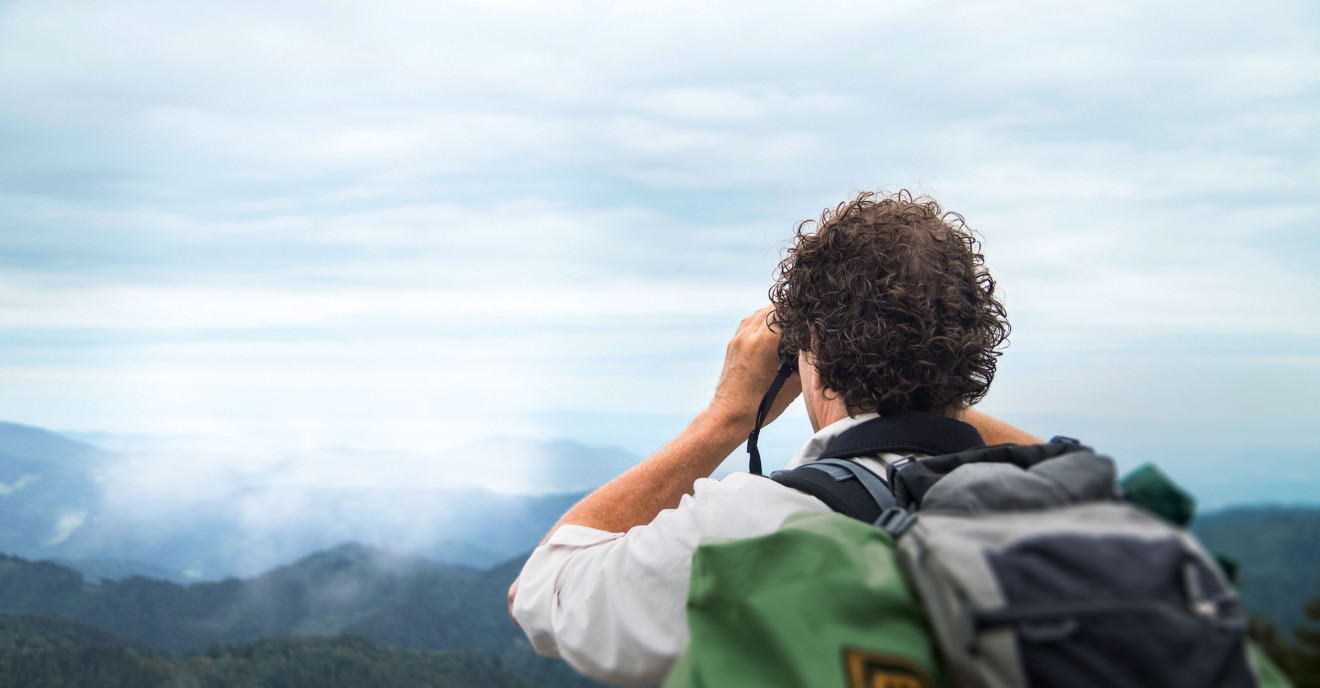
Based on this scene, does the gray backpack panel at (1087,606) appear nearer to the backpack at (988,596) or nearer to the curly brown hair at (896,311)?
the backpack at (988,596)

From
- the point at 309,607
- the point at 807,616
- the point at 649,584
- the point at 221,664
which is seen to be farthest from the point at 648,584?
the point at 309,607

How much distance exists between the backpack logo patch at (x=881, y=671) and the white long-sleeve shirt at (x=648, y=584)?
20.7 inches

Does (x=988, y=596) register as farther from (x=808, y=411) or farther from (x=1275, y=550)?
(x=808, y=411)

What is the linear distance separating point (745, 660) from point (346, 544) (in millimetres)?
9543

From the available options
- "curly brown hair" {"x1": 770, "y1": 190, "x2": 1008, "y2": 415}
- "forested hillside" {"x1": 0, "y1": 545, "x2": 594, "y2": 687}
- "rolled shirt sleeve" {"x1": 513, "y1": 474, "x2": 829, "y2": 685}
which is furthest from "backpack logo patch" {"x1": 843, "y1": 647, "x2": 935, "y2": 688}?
"forested hillside" {"x1": 0, "y1": 545, "x2": 594, "y2": 687}

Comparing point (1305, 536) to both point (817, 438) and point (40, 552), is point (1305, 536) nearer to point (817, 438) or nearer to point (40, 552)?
point (817, 438)

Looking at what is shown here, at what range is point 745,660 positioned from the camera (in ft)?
3.51

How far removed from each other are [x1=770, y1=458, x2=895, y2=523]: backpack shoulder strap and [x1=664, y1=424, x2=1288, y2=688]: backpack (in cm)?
29

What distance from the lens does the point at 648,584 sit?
5.08ft

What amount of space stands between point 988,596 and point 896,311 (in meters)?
1.10

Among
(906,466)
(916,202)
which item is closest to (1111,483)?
(906,466)

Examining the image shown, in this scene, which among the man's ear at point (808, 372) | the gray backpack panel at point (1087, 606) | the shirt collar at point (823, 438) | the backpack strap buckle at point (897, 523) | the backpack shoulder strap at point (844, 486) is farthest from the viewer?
the man's ear at point (808, 372)

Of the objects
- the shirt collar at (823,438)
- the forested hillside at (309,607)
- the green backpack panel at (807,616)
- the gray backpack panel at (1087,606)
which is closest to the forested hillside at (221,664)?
the forested hillside at (309,607)

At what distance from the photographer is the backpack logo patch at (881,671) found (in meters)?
0.95
